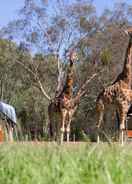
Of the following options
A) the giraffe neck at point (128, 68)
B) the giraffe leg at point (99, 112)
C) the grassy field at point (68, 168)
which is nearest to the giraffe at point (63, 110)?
the giraffe leg at point (99, 112)

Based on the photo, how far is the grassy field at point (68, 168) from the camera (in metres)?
3.19

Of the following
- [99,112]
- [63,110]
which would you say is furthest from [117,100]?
[63,110]

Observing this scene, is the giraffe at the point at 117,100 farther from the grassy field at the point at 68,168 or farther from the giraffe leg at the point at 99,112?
the grassy field at the point at 68,168

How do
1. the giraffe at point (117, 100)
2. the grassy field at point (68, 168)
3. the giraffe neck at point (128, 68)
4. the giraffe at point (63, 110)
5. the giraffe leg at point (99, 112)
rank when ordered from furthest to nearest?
1. the giraffe at point (63, 110)
2. the giraffe neck at point (128, 68)
3. the giraffe leg at point (99, 112)
4. the giraffe at point (117, 100)
5. the grassy field at point (68, 168)

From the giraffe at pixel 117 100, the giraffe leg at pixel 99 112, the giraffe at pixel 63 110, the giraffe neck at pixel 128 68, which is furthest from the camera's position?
the giraffe at pixel 63 110

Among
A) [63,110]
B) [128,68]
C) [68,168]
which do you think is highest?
[128,68]

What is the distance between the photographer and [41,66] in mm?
39312

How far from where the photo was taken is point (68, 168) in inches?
139

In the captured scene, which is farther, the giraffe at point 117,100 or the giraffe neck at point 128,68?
the giraffe neck at point 128,68

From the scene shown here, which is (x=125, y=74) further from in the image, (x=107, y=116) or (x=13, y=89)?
(x=13, y=89)

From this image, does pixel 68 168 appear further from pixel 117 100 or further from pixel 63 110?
pixel 63 110

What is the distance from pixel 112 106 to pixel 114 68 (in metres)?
22.7

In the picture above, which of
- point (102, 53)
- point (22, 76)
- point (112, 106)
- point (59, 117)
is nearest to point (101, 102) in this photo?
point (112, 106)

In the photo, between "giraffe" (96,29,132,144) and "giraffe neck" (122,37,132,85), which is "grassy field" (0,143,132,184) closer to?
"giraffe" (96,29,132,144)
